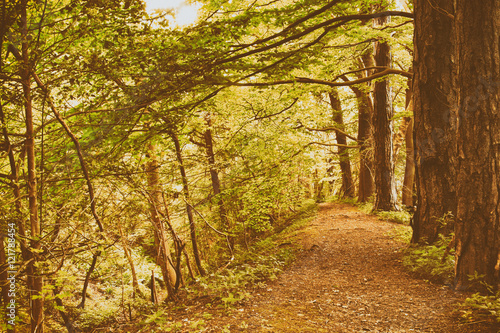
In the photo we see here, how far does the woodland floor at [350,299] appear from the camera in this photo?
3.83m

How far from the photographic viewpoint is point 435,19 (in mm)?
5461

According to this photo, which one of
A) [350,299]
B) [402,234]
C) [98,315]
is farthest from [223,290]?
[98,315]

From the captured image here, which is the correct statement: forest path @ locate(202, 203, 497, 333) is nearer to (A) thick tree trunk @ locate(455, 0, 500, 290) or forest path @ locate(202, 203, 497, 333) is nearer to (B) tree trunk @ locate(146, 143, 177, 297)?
(A) thick tree trunk @ locate(455, 0, 500, 290)

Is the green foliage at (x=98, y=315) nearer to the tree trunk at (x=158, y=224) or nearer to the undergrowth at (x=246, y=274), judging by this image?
the tree trunk at (x=158, y=224)

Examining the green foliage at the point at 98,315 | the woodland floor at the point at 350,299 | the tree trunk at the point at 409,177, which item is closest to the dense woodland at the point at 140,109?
the woodland floor at the point at 350,299

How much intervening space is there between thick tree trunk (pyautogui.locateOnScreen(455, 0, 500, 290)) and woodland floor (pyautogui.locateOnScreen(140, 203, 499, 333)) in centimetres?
81

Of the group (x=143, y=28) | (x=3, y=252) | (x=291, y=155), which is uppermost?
(x=143, y=28)

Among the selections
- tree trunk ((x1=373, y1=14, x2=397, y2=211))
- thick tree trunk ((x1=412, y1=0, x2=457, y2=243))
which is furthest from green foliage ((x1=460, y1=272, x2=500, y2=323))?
tree trunk ((x1=373, y1=14, x2=397, y2=211))

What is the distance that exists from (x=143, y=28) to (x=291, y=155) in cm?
598

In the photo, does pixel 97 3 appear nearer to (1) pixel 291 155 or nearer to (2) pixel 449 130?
(2) pixel 449 130

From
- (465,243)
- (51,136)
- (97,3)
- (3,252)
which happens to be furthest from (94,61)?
(465,243)

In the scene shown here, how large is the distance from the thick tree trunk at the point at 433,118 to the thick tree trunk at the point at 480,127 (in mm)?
1513

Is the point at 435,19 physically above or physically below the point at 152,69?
above

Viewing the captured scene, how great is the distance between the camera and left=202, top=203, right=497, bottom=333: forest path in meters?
3.85
